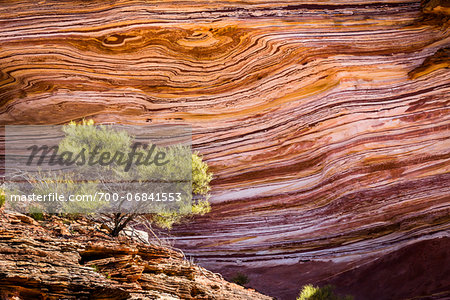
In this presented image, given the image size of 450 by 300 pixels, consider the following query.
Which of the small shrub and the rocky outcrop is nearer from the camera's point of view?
the rocky outcrop

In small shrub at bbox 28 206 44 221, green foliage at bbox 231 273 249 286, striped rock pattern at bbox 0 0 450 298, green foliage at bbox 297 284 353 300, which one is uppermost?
striped rock pattern at bbox 0 0 450 298

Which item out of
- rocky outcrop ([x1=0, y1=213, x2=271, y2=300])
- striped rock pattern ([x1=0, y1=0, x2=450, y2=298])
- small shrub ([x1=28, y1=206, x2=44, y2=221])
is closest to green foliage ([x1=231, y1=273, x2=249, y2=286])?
striped rock pattern ([x1=0, y1=0, x2=450, y2=298])

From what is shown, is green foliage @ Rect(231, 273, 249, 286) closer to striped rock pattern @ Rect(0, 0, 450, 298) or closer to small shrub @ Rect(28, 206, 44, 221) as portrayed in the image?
striped rock pattern @ Rect(0, 0, 450, 298)

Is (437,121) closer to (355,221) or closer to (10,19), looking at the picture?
(355,221)

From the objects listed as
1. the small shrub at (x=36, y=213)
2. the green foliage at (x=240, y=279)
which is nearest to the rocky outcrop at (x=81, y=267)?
the small shrub at (x=36, y=213)

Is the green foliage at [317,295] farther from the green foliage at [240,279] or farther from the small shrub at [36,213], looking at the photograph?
the small shrub at [36,213]

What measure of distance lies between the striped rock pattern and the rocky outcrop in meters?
5.06

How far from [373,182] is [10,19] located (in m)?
11.5

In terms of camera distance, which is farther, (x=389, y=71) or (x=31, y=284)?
(x=389, y=71)

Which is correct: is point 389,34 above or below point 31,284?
above

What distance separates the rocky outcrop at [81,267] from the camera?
16.5 ft

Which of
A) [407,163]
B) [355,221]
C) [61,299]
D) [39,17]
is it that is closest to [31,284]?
[61,299]

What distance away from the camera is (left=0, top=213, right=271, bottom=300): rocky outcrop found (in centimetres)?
504

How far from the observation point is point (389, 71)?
12039 mm
